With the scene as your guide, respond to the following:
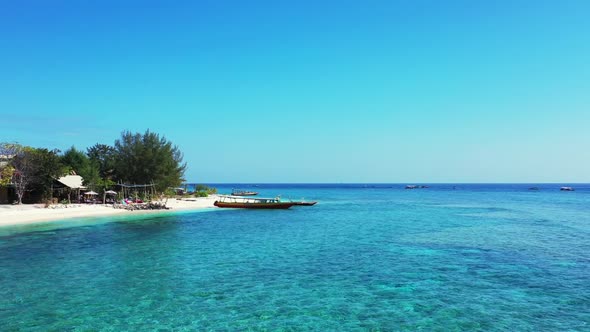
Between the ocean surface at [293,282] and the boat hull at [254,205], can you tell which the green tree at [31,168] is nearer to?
the ocean surface at [293,282]

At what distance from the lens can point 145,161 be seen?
192 feet

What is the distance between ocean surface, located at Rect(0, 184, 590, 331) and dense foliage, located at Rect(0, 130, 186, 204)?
20.0m

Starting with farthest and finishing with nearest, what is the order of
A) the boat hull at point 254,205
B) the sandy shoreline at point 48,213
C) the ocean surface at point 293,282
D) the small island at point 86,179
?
the boat hull at point 254,205, the small island at point 86,179, the sandy shoreline at point 48,213, the ocean surface at point 293,282

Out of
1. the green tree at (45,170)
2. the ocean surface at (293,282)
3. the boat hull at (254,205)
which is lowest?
the ocean surface at (293,282)

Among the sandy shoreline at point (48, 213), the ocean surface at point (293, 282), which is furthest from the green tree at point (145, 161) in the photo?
the ocean surface at point (293, 282)

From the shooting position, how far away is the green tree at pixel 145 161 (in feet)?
193

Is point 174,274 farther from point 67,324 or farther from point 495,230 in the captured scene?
point 495,230

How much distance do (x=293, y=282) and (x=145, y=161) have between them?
48976 mm

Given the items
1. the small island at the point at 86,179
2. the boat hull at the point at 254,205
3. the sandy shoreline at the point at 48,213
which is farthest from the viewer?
the boat hull at the point at 254,205

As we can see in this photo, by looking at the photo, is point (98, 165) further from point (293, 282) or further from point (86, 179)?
point (293, 282)

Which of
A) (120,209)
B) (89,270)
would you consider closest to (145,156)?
(120,209)

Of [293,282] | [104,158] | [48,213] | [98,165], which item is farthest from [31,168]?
[293,282]

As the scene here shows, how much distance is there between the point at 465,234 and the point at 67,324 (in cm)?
2572

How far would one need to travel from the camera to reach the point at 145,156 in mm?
58625
